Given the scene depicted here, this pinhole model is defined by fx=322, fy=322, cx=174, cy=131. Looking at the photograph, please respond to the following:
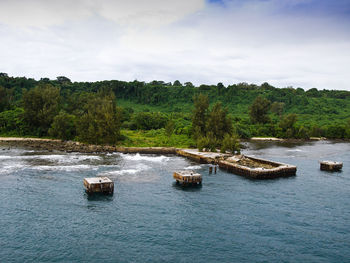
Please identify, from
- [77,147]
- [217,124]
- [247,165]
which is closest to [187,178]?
[247,165]

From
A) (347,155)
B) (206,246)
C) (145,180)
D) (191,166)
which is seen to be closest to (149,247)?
(206,246)

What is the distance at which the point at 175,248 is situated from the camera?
38.8 meters

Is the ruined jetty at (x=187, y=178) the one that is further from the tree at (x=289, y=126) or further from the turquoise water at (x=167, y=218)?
the tree at (x=289, y=126)

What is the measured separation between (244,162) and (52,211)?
51.0 m

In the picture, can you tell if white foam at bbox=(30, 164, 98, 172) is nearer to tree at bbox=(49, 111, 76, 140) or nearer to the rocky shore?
the rocky shore

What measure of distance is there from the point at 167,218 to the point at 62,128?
8529 cm

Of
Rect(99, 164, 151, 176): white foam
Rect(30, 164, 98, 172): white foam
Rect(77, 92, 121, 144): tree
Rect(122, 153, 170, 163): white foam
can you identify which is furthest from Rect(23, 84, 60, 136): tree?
Rect(99, 164, 151, 176): white foam

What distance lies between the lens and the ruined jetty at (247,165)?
7456 cm

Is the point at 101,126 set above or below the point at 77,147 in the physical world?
above

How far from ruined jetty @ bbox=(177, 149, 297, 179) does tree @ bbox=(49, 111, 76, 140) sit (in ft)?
159

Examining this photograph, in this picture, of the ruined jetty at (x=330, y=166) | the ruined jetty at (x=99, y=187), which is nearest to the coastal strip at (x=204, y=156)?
the ruined jetty at (x=330, y=166)

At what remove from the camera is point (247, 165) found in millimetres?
81562

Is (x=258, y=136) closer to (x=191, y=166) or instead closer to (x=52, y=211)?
(x=191, y=166)

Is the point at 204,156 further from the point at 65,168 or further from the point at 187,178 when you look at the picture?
the point at 65,168
